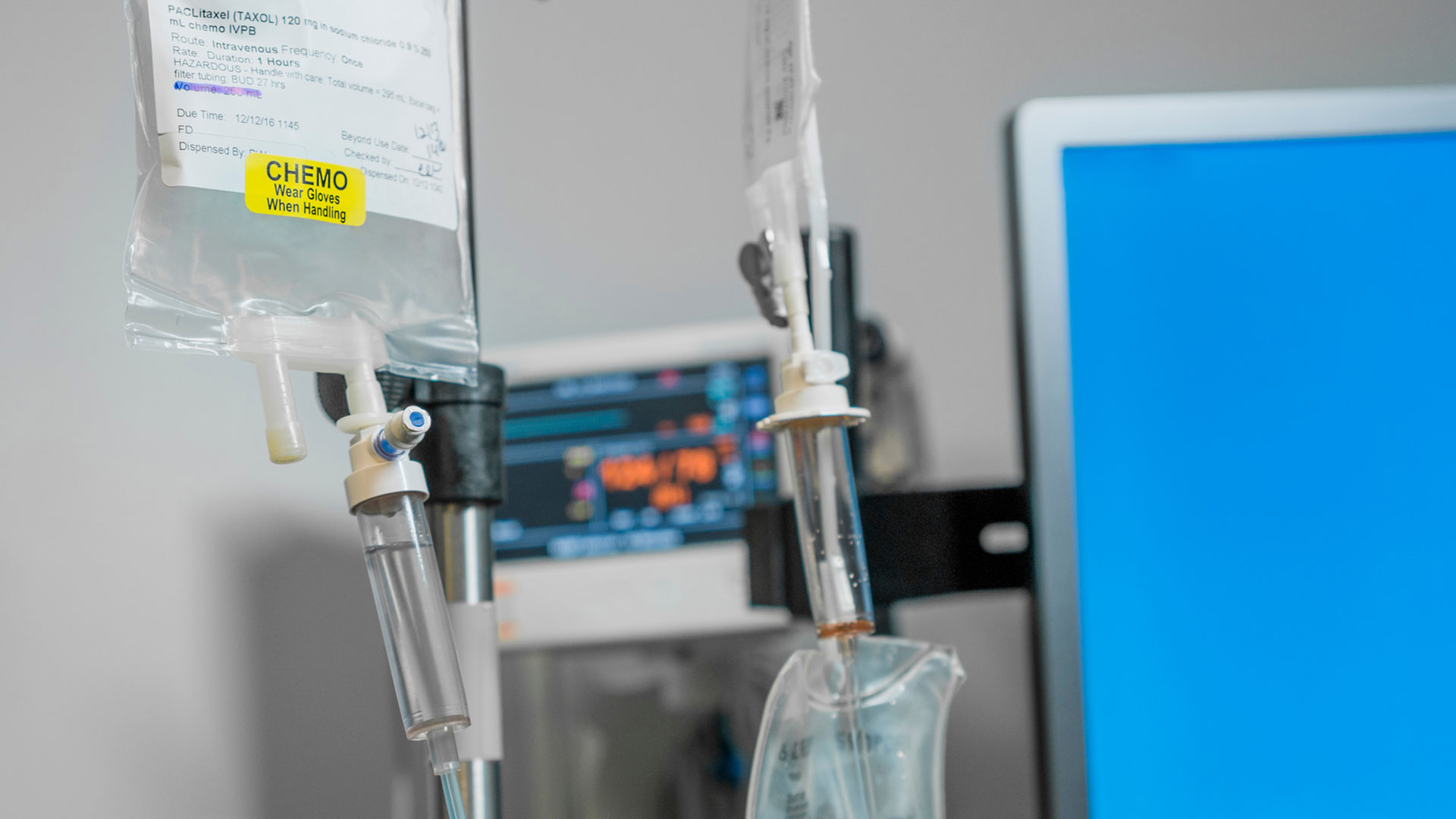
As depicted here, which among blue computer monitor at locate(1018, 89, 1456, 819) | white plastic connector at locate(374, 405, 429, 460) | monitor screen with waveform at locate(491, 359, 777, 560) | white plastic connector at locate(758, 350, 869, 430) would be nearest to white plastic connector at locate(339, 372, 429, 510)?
white plastic connector at locate(374, 405, 429, 460)

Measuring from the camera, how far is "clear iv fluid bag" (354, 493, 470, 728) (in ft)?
0.86

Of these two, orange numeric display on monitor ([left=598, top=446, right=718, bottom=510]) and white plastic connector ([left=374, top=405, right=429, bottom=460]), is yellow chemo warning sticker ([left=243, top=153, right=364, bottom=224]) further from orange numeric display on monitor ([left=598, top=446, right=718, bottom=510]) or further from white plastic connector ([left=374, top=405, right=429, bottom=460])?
orange numeric display on monitor ([left=598, top=446, right=718, bottom=510])

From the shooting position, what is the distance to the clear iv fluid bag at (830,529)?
32cm

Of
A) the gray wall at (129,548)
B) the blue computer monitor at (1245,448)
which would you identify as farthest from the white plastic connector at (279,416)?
the blue computer monitor at (1245,448)

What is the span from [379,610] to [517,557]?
1.57 ft

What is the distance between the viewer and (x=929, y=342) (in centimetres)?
81

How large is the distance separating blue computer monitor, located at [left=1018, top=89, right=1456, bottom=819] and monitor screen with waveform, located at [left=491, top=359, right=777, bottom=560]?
327 mm

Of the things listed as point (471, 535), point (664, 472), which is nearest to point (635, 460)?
point (664, 472)

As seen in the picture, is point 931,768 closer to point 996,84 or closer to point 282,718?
point 282,718

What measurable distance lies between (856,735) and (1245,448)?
0.74ft

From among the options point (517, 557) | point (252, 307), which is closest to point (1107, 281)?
point (252, 307)

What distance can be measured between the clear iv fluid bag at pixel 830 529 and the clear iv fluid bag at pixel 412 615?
0.38 ft

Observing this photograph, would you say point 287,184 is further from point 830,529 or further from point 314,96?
point 830,529

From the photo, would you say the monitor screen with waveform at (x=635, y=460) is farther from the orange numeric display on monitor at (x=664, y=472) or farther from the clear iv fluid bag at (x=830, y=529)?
the clear iv fluid bag at (x=830, y=529)
